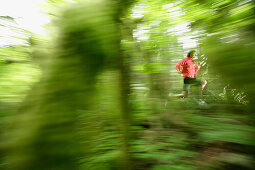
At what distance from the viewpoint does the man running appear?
1.44 feet

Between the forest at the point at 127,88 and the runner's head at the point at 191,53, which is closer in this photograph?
the forest at the point at 127,88

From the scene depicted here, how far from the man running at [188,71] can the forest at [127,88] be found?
15 mm

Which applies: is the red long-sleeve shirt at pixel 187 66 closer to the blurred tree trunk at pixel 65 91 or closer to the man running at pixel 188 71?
the man running at pixel 188 71

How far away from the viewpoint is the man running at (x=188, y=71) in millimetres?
438

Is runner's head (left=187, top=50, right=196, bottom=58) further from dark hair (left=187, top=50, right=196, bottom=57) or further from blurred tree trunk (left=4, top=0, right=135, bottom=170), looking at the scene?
blurred tree trunk (left=4, top=0, right=135, bottom=170)

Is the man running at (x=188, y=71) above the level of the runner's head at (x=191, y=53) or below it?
below

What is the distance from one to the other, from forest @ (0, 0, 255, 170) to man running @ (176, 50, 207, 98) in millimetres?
15

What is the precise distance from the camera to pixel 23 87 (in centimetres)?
40

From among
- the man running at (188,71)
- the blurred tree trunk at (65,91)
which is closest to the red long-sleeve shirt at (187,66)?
the man running at (188,71)

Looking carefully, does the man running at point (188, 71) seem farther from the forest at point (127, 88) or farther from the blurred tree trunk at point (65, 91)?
the blurred tree trunk at point (65, 91)

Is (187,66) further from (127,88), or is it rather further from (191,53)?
(127,88)

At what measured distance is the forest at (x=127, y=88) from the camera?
0.65 ft

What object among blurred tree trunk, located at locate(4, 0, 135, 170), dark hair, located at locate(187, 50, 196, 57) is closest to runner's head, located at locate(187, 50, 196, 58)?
dark hair, located at locate(187, 50, 196, 57)

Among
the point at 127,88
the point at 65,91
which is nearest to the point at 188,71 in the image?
the point at 127,88
